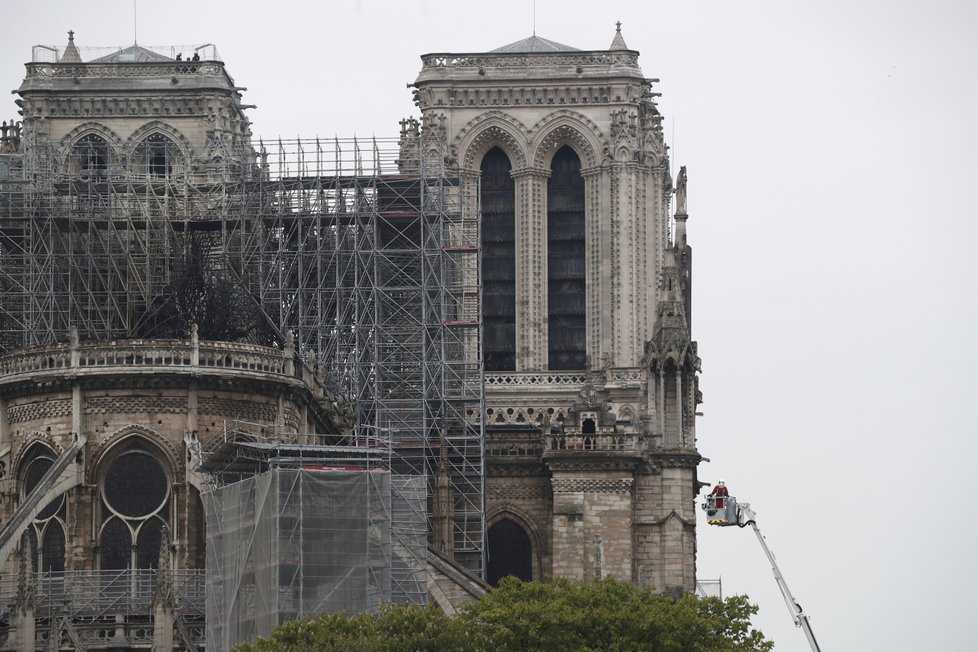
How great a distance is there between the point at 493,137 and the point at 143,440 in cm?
3609

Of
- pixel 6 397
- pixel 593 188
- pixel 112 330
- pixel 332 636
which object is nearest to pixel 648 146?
pixel 593 188

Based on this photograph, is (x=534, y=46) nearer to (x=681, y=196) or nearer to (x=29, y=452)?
(x=681, y=196)

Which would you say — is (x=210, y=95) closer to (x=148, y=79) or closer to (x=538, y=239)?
(x=148, y=79)

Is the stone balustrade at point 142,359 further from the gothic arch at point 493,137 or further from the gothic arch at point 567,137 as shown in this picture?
the gothic arch at point 567,137

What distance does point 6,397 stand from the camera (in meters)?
85.8

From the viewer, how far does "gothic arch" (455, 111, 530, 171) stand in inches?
4628

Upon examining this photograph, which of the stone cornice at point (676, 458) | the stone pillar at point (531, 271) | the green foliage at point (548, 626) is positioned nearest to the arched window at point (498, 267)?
the stone pillar at point (531, 271)

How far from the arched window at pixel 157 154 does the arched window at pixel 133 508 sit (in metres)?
30.8

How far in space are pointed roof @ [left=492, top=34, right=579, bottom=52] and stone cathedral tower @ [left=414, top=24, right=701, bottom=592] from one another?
0.76 metres

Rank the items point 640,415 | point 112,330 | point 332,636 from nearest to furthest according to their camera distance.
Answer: point 332,636, point 112,330, point 640,415

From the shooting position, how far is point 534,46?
122 meters

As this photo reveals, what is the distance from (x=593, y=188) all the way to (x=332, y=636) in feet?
151

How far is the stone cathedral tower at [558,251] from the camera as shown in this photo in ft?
368

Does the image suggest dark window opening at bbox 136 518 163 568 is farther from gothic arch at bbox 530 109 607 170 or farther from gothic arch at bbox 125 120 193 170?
gothic arch at bbox 530 109 607 170
